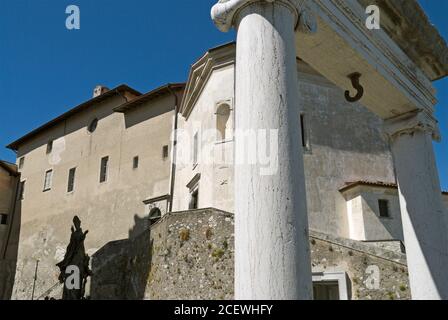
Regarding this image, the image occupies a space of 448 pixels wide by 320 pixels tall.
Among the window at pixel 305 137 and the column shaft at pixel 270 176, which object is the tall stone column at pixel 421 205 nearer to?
the column shaft at pixel 270 176

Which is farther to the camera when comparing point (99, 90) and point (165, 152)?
point (99, 90)

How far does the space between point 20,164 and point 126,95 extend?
1075 cm

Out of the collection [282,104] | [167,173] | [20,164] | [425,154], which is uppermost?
[20,164]

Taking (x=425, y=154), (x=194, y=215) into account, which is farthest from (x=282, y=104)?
(x=194, y=215)

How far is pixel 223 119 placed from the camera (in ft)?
53.7

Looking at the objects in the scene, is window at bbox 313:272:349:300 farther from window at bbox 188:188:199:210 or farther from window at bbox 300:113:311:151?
window at bbox 188:188:199:210

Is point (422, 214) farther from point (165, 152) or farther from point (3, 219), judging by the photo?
point (3, 219)

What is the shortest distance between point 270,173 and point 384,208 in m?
13.7

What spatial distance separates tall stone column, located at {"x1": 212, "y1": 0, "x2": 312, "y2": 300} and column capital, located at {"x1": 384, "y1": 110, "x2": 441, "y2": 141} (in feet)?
9.37

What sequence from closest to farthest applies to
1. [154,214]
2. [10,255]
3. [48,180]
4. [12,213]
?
1. [154,214]
2. [48,180]
3. [10,255]
4. [12,213]

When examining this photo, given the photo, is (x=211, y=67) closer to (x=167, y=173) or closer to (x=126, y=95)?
(x=167, y=173)

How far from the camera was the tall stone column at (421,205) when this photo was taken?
507 centimetres

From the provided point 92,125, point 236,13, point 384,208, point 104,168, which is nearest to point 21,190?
point 92,125

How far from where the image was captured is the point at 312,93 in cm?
1688
